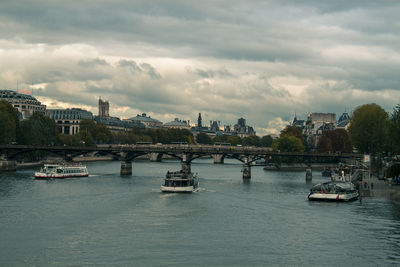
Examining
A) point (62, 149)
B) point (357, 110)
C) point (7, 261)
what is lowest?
point (7, 261)

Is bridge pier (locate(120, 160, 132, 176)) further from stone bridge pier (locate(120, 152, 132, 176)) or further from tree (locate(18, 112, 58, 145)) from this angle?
tree (locate(18, 112, 58, 145))

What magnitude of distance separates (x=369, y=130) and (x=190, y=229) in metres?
85.3

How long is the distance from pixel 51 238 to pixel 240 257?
614 inches

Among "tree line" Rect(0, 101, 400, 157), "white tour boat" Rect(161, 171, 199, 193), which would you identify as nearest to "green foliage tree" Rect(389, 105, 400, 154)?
"tree line" Rect(0, 101, 400, 157)

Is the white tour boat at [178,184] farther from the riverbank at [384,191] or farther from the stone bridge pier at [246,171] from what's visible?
the stone bridge pier at [246,171]

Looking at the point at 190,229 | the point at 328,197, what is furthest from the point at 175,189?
the point at 190,229

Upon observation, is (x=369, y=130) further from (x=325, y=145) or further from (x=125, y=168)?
(x=325, y=145)

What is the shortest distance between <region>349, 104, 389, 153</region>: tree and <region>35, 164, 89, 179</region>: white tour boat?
194 ft

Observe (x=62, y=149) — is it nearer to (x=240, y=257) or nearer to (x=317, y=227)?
(x=317, y=227)

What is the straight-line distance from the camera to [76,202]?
6738 cm

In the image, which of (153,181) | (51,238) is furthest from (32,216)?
(153,181)

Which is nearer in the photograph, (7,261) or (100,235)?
(7,261)

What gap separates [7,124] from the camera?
13300cm

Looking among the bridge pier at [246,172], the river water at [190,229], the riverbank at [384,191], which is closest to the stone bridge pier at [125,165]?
the bridge pier at [246,172]
